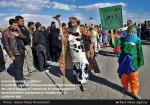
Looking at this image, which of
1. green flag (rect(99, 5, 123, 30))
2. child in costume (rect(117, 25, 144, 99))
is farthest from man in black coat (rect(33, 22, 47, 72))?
child in costume (rect(117, 25, 144, 99))

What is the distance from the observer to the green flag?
42.3ft

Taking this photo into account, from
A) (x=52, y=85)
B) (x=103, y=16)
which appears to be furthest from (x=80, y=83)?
(x=103, y=16)

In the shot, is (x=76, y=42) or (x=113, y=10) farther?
(x=113, y=10)

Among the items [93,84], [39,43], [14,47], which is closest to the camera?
[14,47]

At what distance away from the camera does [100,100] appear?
845cm

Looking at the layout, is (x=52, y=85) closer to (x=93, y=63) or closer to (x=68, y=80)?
(x=68, y=80)

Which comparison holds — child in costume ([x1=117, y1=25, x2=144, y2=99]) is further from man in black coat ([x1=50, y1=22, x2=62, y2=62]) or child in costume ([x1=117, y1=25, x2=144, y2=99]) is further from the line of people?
man in black coat ([x1=50, y1=22, x2=62, y2=62])

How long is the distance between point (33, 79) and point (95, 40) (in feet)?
25.0

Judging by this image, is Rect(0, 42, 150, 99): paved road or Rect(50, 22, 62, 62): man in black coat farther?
Rect(50, 22, 62, 62): man in black coat

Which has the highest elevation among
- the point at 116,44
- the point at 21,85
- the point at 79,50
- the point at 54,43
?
the point at 79,50

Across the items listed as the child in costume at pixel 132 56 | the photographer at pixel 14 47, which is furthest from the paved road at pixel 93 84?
the photographer at pixel 14 47

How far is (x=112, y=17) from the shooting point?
13.4 meters

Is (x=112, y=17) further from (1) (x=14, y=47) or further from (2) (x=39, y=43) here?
(1) (x=14, y=47)

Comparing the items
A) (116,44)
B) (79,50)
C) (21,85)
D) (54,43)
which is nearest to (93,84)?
(79,50)
